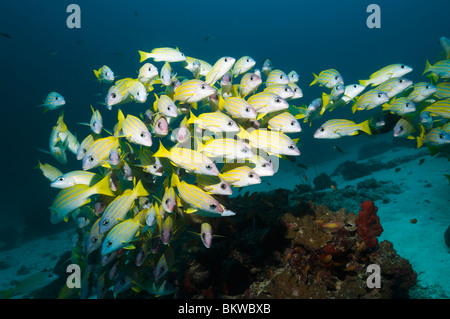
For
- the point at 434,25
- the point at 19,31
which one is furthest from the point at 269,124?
the point at 434,25

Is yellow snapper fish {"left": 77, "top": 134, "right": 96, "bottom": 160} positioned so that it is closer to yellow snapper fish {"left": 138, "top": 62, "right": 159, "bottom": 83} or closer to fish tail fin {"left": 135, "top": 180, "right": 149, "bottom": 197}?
fish tail fin {"left": 135, "top": 180, "right": 149, "bottom": 197}

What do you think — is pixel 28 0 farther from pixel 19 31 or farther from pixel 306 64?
pixel 306 64

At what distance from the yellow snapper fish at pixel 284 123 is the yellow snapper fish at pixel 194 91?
93 cm

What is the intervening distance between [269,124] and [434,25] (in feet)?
474

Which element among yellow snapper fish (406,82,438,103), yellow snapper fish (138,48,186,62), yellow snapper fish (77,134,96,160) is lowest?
yellow snapper fish (77,134,96,160)

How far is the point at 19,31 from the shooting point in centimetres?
4541

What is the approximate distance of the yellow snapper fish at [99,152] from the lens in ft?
7.99

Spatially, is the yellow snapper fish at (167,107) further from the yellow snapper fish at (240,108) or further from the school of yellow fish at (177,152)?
the yellow snapper fish at (240,108)

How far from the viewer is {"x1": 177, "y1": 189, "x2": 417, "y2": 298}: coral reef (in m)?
2.87

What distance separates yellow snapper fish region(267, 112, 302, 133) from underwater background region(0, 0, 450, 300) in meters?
1.02

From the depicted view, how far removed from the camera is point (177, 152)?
2.21 m

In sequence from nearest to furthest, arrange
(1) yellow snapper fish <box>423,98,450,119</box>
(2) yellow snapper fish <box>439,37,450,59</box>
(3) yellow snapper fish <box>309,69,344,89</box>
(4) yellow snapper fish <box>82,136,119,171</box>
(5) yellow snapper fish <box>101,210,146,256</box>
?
(5) yellow snapper fish <box>101,210,146,256</box>, (4) yellow snapper fish <box>82,136,119,171</box>, (1) yellow snapper fish <box>423,98,450,119</box>, (3) yellow snapper fish <box>309,69,344,89</box>, (2) yellow snapper fish <box>439,37,450,59</box>

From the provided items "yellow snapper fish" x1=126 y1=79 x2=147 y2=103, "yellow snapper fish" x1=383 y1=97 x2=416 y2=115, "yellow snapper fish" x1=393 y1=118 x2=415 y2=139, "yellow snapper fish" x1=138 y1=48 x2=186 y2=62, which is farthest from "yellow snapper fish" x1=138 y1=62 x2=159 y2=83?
"yellow snapper fish" x1=383 y1=97 x2=416 y2=115

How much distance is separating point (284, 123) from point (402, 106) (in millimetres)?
1939
